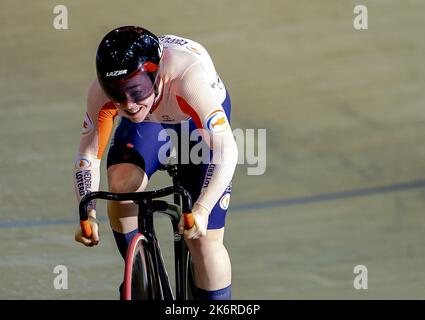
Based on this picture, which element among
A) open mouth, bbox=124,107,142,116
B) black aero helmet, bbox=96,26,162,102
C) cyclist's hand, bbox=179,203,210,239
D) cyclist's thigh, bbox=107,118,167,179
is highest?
black aero helmet, bbox=96,26,162,102

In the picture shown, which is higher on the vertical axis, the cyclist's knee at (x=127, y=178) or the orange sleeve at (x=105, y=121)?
the orange sleeve at (x=105, y=121)

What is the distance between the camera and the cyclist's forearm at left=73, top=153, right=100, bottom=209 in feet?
11.7

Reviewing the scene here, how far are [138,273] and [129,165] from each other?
47 centimetres

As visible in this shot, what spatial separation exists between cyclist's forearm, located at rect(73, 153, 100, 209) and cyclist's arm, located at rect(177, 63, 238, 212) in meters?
0.38

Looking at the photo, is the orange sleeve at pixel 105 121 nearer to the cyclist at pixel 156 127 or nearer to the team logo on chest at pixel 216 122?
the cyclist at pixel 156 127

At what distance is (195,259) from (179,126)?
0.44m

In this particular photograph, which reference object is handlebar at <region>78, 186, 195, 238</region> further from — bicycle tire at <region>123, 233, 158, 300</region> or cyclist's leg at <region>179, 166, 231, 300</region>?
cyclist's leg at <region>179, 166, 231, 300</region>

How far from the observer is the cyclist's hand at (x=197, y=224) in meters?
3.22

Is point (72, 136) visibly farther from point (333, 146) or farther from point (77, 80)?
point (333, 146)

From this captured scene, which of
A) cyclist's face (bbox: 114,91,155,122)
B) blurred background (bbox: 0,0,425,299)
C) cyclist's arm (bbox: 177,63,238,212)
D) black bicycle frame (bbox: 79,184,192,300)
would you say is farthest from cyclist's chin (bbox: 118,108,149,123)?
blurred background (bbox: 0,0,425,299)

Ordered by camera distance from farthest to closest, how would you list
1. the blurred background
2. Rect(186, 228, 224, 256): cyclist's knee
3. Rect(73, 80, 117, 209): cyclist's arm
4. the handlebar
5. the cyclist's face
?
1. the blurred background
2. Rect(186, 228, 224, 256): cyclist's knee
3. Rect(73, 80, 117, 209): cyclist's arm
4. the cyclist's face
5. the handlebar

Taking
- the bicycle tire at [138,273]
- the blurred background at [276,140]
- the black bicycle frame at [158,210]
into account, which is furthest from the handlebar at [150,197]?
the blurred background at [276,140]

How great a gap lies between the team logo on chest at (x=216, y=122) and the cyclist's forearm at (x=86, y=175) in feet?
1.43

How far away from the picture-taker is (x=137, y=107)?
336 centimetres
